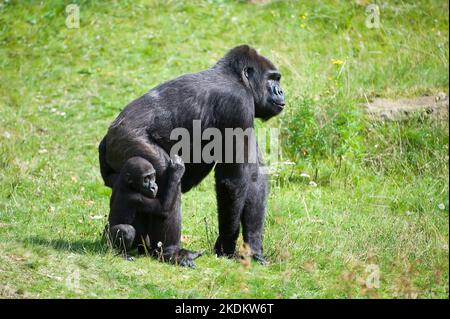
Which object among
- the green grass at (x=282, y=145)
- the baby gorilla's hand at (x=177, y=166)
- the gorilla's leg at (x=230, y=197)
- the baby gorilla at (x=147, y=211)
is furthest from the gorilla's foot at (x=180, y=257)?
the baby gorilla's hand at (x=177, y=166)

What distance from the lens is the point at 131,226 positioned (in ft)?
21.5

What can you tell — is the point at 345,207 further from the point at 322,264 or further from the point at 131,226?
the point at 131,226

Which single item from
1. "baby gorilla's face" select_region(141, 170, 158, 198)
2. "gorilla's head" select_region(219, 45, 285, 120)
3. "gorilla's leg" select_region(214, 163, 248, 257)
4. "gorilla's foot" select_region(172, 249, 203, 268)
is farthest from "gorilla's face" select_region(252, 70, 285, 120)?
"gorilla's foot" select_region(172, 249, 203, 268)

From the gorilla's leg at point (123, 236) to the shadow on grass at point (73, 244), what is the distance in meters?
0.13

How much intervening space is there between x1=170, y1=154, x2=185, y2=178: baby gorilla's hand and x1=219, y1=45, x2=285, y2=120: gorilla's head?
3.85ft

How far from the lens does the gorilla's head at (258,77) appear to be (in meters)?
7.28

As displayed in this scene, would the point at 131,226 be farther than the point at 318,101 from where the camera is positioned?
No

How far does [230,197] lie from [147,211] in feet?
2.65

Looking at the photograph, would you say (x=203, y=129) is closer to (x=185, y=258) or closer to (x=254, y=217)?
(x=254, y=217)

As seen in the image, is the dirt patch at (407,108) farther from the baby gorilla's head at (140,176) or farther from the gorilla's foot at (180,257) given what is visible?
the baby gorilla's head at (140,176)

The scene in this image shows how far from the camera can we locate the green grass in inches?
243

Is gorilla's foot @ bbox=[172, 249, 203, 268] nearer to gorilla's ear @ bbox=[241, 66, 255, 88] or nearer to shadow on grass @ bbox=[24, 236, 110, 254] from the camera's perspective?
shadow on grass @ bbox=[24, 236, 110, 254]

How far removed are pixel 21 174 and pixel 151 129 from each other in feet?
10.5
